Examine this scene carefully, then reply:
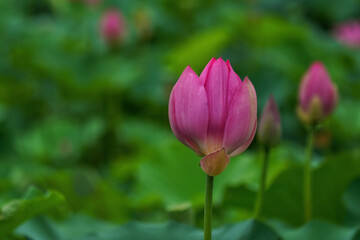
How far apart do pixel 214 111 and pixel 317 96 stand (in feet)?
1.06

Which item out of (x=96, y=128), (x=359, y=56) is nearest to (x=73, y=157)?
(x=96, y=128)

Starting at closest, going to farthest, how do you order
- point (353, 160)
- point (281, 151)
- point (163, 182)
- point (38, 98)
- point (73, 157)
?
point (353, 160)
point (163, 182)
point (281, 151)
point (73, 157)
point (38, 98)

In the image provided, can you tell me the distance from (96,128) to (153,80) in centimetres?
46

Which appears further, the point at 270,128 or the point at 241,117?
the point at 270,128

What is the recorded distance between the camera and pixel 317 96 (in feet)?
2.76

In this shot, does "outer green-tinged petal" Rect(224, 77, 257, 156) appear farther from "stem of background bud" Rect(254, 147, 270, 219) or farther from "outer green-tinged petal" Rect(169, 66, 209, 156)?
"stem of background bud" Rect(254, 147, 270, 219)

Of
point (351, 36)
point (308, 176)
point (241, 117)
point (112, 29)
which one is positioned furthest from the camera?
point (351, 36)

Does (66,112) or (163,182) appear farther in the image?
(66,112)

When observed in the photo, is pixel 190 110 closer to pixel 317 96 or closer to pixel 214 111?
pixel 214 111

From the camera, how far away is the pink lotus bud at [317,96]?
33.2 inches

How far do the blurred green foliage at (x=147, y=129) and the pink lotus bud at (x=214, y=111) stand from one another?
17 cm

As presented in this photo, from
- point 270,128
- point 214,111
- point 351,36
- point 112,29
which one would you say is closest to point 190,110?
point 214,111

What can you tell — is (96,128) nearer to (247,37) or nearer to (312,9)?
(247,37)

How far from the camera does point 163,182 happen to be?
1.31 metres
